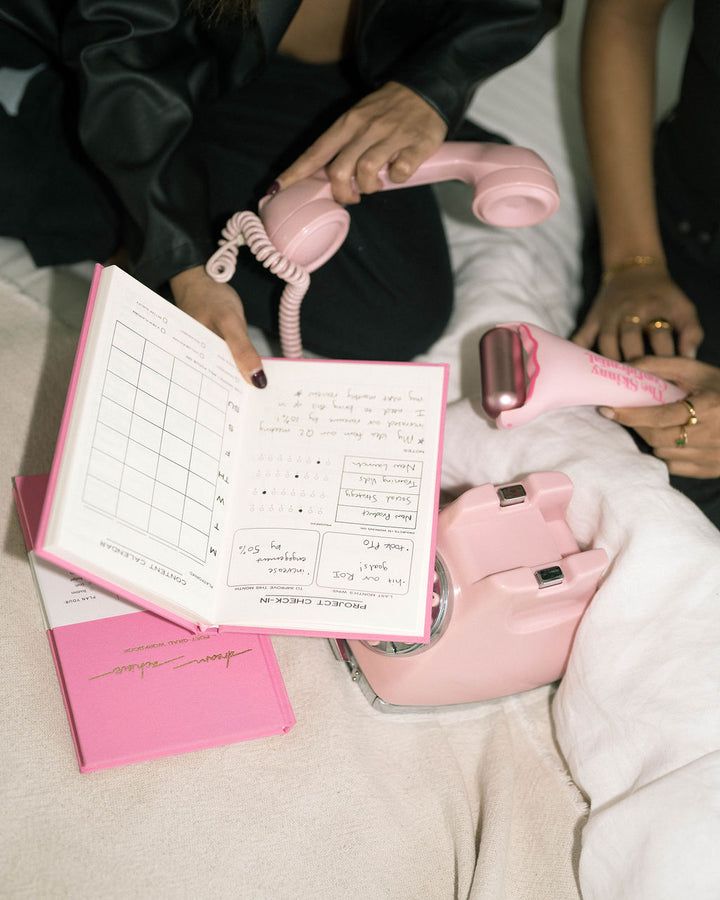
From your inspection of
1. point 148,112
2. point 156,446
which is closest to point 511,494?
point 156,446

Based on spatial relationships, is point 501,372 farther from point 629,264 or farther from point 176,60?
Result: point 176,60

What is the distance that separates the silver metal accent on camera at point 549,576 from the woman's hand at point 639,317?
1.29 ft

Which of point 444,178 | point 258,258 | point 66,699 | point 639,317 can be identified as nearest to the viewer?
point 66,699

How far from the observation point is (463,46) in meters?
1.07

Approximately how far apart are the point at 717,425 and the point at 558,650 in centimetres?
34

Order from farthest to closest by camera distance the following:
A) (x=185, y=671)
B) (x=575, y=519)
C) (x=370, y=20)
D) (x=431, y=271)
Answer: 1. (x=431, y=271)
2. (x=370, y=20)
3. (x=575, y=519)
4. (x=185, y=671)

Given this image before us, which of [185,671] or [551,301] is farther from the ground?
[551,301]

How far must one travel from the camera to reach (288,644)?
A: 91 cm

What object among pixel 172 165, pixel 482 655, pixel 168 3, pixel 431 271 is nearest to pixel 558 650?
pixel 482 655

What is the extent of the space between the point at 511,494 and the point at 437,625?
0.51 ft

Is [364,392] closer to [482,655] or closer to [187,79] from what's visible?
[482,655]

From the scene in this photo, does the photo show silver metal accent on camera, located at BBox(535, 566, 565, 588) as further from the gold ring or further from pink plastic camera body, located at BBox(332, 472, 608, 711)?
the gold ring

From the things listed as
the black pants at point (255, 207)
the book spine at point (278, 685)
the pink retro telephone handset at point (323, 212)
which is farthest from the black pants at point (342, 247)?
the book spine at point (278, 685)

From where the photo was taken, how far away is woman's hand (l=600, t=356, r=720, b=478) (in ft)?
3.22
